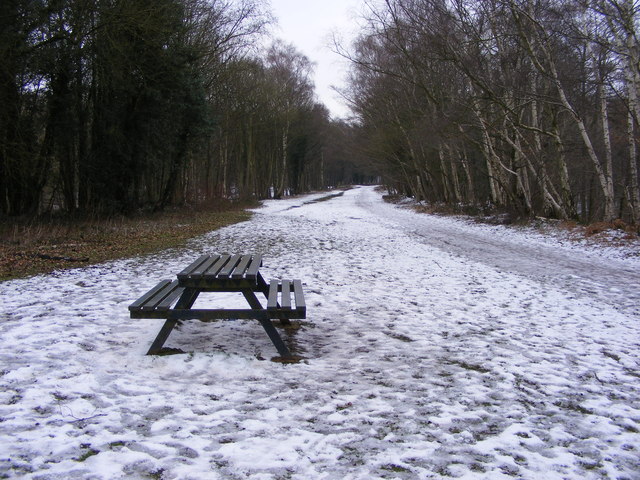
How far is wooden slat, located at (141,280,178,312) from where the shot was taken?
3943mm

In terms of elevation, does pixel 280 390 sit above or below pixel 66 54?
below

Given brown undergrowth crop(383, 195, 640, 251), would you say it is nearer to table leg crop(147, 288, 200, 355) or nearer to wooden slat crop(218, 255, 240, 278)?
wooden slat crop(218, 255, 240, 278)

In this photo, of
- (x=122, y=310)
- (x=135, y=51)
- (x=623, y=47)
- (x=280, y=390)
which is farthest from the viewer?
(x=135, y=51)

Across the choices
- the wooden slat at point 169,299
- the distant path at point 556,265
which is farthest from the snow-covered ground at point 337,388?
the wooden slat at point 169,299

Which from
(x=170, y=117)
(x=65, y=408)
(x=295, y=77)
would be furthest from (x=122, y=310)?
(x=295, y=77)

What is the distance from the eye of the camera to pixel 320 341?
15.8 ft

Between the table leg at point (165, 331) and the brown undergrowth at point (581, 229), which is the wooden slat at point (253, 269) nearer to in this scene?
the table leg at point (165, 331)

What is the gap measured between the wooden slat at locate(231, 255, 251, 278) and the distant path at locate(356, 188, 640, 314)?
519 centimetres

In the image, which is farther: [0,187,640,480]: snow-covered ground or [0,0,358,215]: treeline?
[0,0,358,215]: treeline

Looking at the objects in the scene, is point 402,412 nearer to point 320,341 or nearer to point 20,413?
point 320,341

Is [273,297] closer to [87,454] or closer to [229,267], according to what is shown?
[229,267]

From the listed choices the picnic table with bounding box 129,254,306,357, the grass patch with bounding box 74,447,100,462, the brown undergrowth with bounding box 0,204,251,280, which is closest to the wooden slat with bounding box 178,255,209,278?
the picnic table with bounding box 129,254,306,357

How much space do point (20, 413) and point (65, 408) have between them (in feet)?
0.91

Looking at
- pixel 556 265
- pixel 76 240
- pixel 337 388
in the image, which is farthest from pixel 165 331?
pixel 76 240
